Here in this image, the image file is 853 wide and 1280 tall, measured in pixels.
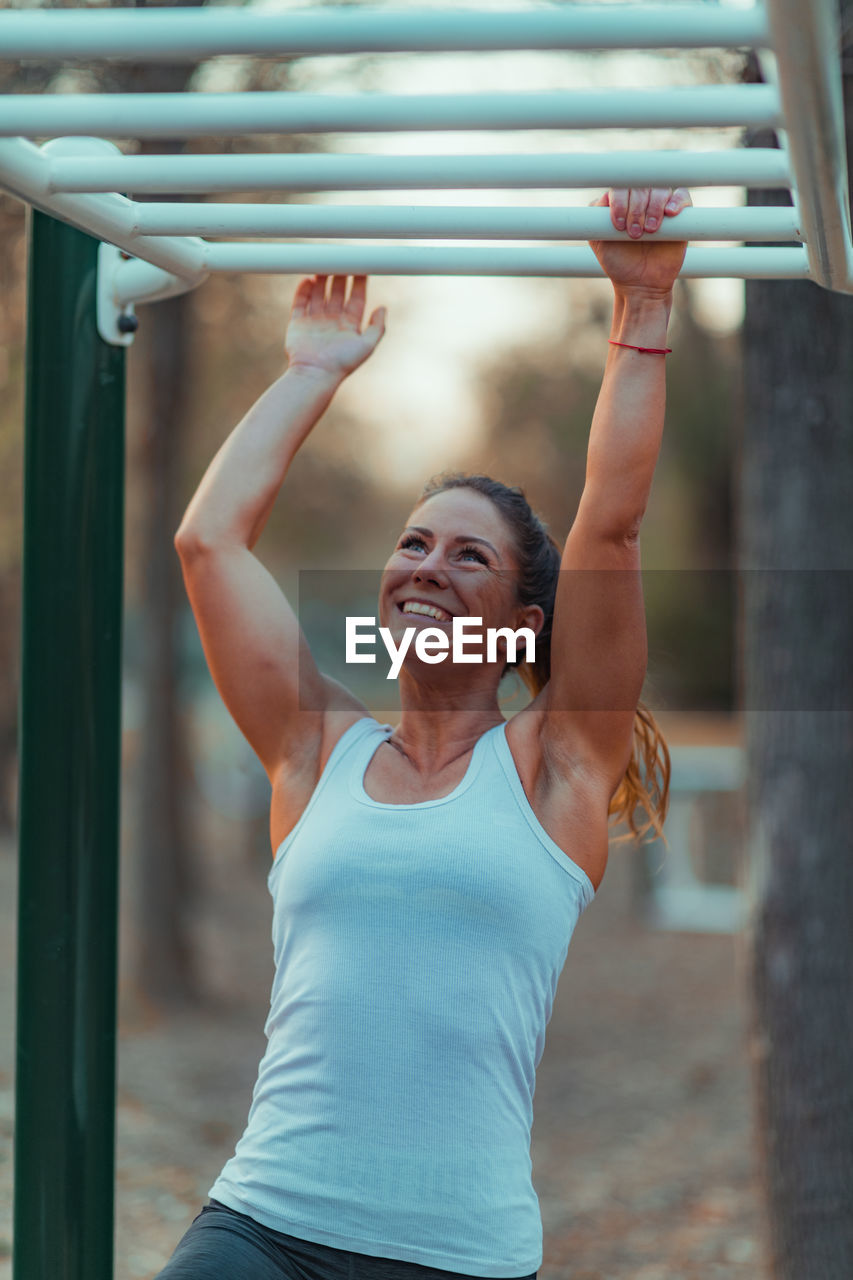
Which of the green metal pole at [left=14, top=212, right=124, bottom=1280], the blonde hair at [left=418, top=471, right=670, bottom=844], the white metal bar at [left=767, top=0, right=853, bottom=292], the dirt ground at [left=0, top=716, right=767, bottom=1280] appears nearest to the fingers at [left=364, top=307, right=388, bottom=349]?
the blonde hair at [left=418, top=471, right=670, bottom=844]

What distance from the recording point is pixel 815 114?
1217 millimetres

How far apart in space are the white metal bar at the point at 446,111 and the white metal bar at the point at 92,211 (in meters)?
0.28

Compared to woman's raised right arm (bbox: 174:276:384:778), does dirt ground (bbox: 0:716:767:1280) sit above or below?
below

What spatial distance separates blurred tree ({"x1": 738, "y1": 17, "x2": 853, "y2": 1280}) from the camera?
314 cm

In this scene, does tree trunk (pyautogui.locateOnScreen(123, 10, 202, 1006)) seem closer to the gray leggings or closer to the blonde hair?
the blonde hair

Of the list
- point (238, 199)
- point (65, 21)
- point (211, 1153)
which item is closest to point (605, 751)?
point (65, 21)

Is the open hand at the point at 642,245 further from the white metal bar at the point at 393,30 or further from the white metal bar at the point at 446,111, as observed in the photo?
the white metal bar at the point at 393,30

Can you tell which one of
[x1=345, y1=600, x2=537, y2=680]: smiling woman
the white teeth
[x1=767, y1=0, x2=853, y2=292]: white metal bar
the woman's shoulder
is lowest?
the woman's shoulder

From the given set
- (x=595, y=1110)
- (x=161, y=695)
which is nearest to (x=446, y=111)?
(x=595, y=1110)

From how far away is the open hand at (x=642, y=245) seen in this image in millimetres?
1655

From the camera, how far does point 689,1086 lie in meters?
5.72

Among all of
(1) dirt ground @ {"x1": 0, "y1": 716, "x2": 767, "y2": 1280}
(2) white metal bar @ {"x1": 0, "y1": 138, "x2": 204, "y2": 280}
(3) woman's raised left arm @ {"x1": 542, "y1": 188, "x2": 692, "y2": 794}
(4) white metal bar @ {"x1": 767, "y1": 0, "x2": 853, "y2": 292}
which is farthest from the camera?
(1) dirt ground @ {"x1": 0, "y1": 716, "x2": 767, "y2": 1280}

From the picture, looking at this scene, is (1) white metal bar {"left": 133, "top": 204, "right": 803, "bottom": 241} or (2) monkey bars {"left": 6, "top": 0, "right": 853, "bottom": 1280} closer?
(2) monkey bars {"left": 6, "top": 0, "right": 853, "bottom": 1280}

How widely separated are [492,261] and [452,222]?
0.21 metres
